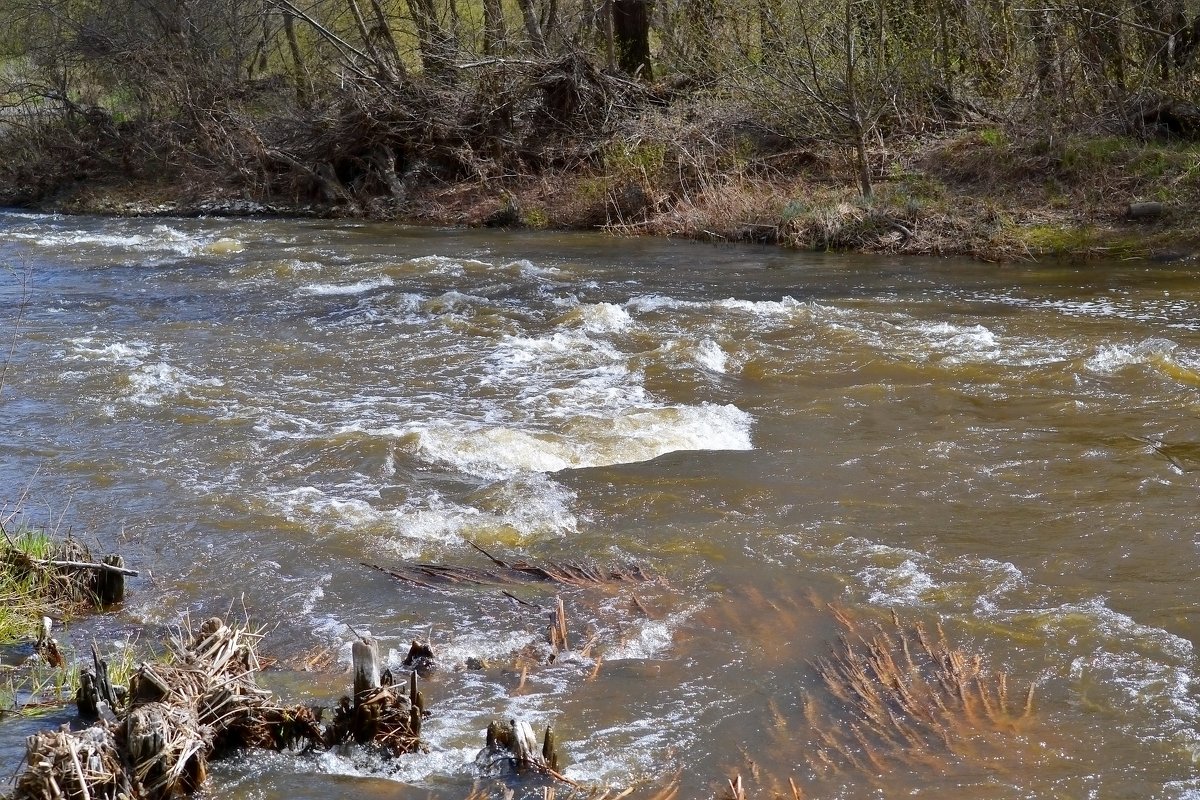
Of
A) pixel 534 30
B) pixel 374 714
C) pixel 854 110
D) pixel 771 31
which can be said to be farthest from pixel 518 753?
pixel 534 30

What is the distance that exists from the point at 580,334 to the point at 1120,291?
6429 mm

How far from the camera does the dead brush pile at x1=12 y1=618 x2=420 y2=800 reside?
388 cm

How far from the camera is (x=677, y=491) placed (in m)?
7.77

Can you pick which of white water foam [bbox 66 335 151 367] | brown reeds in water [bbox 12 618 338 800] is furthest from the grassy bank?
brown reeds in water [bbox 12 618 338 800]

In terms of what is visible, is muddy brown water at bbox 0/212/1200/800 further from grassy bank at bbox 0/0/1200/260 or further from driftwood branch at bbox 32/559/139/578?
grassy bank at bbox 0/0/1200/260

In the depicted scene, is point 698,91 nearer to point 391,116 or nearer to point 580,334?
point 391,116

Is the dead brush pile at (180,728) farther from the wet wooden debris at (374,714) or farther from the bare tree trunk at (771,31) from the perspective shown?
the bare tree trunk at (771,31)

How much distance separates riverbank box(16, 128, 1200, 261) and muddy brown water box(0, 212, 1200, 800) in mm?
1662

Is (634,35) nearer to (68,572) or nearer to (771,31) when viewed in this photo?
(771,31)

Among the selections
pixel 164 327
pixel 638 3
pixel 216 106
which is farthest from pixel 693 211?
pixel 216 106

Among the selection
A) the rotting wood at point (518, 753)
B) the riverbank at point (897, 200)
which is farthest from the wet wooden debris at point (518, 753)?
the riverbank at point (897, 200)

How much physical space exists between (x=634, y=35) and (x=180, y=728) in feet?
73.6

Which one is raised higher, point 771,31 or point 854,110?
point 771,31

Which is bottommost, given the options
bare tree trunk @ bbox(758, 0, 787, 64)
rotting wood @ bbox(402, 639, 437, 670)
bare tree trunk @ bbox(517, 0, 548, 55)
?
rotting wood @ bbox(402, 639, 437, 670)
